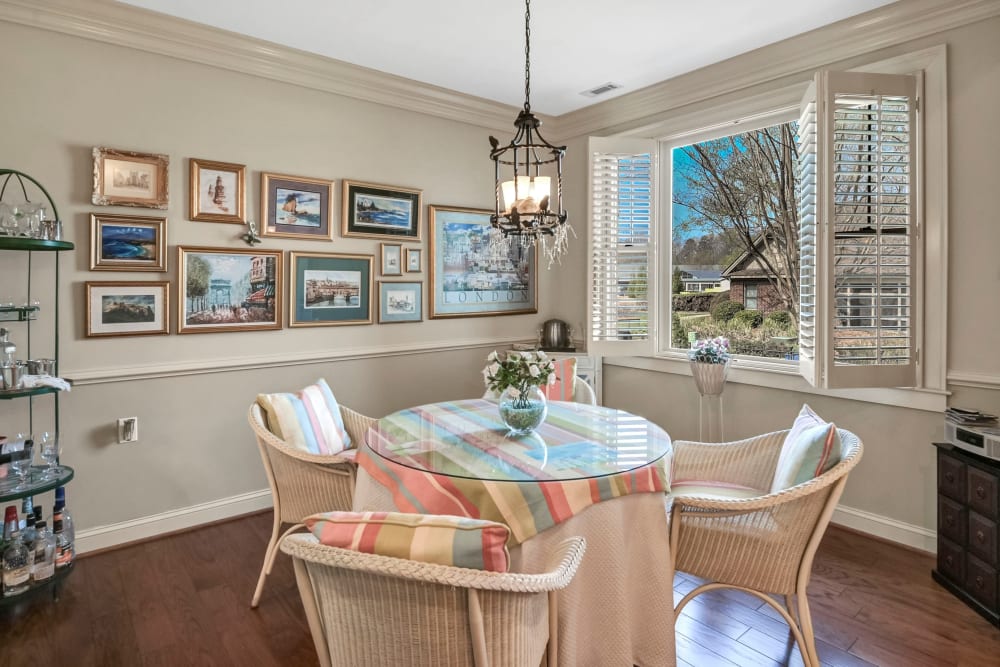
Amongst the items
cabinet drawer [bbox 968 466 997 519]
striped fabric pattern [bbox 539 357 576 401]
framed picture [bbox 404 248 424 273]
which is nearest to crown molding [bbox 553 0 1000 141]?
framed picture [bbox 404 248 424 273]

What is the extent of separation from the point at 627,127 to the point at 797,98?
125 centimetres

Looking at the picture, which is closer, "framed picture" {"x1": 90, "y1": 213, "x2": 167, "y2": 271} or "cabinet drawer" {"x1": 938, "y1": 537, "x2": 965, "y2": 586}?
"cabinet drawer" {"x1": 938, "y1": 537, "x2": 965, "y2": 586}

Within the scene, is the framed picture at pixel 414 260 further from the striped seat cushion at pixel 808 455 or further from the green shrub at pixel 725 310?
the striped seat cushion at pixel 808 455

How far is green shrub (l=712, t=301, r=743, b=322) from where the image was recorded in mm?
3799

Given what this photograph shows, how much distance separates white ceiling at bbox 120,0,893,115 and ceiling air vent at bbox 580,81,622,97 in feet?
0.29

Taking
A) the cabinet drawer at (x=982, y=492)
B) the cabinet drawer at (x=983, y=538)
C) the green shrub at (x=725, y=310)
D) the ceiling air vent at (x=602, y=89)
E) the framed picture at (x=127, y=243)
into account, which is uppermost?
the ceiling air vent at (x=602, y=89)

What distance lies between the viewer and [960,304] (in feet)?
9.06

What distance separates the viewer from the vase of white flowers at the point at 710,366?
137 inches

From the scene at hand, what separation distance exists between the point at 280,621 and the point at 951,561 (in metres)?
2.96

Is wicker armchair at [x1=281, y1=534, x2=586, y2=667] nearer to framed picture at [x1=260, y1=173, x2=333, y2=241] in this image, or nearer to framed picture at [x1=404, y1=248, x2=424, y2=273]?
framed picture at [x1=260, y1=173, x2=333, y2=241]

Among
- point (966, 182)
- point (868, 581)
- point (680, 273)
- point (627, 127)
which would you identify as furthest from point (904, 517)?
point (627, 127)

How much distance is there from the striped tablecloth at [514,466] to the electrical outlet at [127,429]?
4.97ft

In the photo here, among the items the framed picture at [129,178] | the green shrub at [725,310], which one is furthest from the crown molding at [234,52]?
the green shrub at [725,310]

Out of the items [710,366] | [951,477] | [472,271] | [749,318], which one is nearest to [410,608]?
[951,477]
